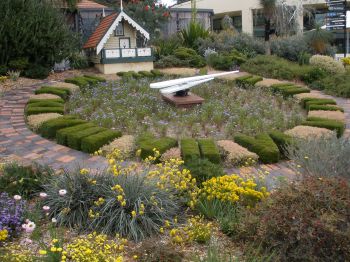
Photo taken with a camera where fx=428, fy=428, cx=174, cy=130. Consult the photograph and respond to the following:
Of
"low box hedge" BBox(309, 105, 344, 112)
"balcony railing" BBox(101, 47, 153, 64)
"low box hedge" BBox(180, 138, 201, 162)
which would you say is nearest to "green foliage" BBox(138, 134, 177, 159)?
"low box hedge" BBox(180, 138, 201, 162)

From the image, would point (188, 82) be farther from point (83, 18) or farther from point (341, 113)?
point (83, 18)

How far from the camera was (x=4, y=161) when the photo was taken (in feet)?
17.3

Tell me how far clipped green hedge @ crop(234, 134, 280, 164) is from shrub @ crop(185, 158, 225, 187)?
3.62 feet

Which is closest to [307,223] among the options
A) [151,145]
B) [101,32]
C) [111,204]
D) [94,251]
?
[94,251]

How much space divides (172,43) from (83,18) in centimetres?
372

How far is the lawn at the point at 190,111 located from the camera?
7.07 metres

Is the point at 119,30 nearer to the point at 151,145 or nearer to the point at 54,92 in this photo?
the point at 54,92

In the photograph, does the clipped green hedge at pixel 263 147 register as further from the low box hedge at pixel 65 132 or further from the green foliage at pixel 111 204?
the low box hedge at pixel 65 132

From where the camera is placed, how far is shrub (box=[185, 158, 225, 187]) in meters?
4.40

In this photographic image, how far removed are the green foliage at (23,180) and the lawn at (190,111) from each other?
2.67m

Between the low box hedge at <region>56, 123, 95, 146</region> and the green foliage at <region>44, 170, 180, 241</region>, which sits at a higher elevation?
the low box hedge at <region>56, 123, 95, 146</region>

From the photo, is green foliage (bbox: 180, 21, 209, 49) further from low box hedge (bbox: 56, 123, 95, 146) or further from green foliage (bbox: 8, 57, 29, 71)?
low box hedge (bbox: 56, 123, 95, 146)

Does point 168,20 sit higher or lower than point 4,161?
higher

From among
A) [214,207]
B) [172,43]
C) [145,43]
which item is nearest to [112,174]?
[214,207]
